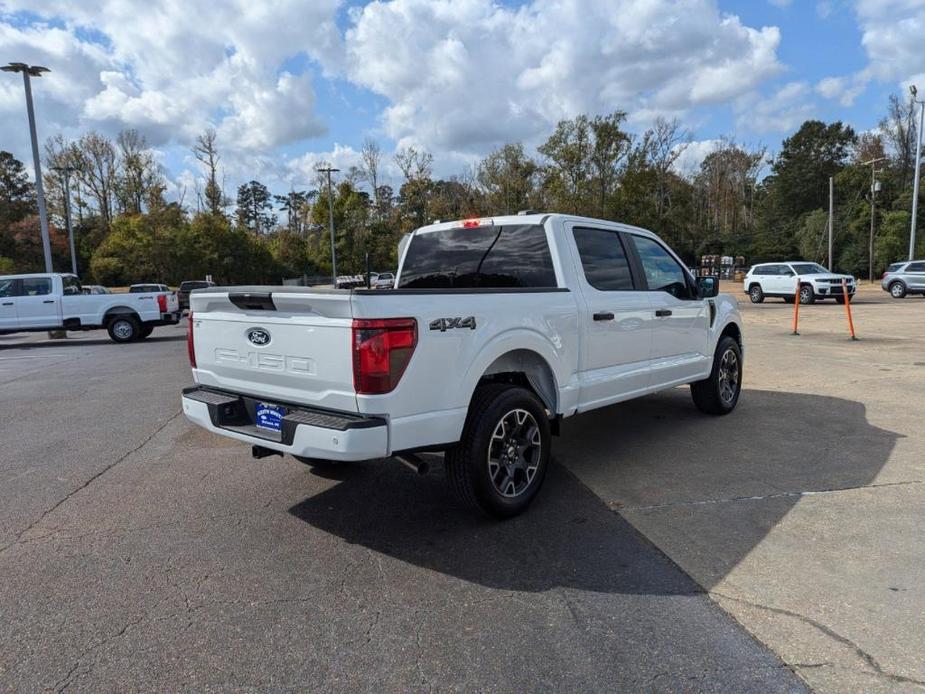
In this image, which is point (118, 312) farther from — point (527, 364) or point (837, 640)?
point (837, 640)

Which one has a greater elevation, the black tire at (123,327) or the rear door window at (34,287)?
the rear door window at (34,287)

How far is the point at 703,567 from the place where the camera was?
3.32 metres

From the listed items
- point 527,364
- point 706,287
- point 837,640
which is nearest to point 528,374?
point 527,364

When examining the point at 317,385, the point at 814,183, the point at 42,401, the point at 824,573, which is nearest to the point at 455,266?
the point at 317,385

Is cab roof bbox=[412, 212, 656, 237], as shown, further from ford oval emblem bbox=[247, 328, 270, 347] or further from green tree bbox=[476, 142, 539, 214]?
green tree bbox=[476, 142, 539, 214]

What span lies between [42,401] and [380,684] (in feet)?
26.0

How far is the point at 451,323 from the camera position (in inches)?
137

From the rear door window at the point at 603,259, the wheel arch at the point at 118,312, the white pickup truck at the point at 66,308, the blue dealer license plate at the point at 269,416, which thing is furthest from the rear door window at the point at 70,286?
the rear door window at the point at 603,259

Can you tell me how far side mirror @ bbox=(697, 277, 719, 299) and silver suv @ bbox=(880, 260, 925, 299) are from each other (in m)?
27.1

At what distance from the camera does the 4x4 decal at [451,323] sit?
11.1 feet

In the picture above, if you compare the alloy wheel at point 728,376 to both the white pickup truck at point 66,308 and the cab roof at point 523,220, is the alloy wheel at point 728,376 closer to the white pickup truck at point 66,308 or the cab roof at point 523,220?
the cab roof at point 523,220

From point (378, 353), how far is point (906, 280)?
31.6m

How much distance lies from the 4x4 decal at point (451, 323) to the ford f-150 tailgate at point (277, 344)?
0.48m

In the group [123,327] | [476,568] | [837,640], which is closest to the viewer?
[837,640]
